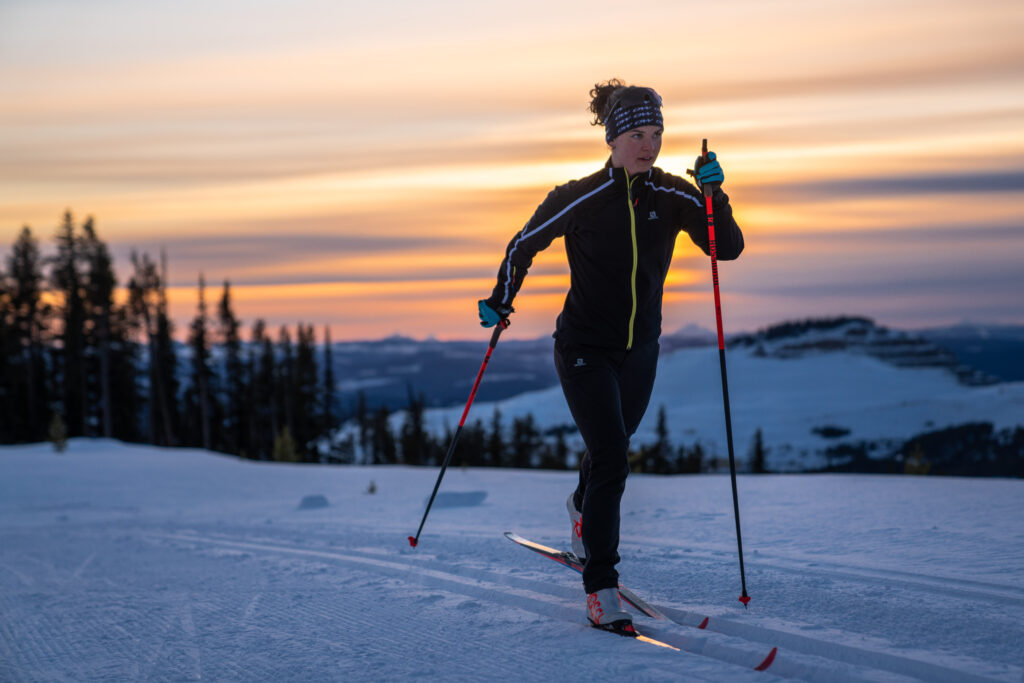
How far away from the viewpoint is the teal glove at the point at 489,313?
467 centimetres

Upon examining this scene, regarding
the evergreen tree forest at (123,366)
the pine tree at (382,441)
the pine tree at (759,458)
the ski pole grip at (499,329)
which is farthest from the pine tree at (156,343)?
the ski pole grip at (499,329)

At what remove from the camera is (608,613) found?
385cm

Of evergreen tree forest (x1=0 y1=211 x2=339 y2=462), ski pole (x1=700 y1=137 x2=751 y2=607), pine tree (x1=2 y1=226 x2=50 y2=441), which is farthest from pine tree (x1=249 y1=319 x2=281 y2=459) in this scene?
ski pole (x1=700 y1=137 x2=751 y2=607)

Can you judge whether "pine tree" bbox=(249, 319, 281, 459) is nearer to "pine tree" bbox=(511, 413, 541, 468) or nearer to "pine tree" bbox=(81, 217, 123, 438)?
"pine tree" bbox=(81, 217, 123, 438)

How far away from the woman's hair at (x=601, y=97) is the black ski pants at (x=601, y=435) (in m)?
1.20

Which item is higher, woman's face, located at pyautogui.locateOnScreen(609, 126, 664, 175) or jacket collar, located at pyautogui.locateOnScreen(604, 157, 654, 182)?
woman's face, located at pyautogui.locateOnScreen(609, 126, 664, 175)

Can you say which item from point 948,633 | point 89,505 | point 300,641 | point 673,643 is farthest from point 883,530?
point 89,505

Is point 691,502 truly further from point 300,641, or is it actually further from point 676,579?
point 300,641

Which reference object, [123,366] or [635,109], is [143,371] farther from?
[635,109]

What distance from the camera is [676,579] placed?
4.89 meters

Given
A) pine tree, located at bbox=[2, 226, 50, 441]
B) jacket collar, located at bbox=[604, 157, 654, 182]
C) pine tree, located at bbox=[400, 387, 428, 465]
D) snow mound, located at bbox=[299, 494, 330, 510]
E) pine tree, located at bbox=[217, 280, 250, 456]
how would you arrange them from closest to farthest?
jacket collar, located at bbox=[604, 157, 654, 182] < snow mound, located at bbox=[299, 494, 330, 510] < pine tree, located at bbox=[2, 226, 50, 441] < pine tree, located at bbox=[217, 280, 250, 456] < pine tree, located at bbox=[400, 387, 428, 465]

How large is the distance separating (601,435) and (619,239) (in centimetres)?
91

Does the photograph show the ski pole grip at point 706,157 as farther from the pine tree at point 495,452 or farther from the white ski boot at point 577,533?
the pine tree at point 495,452

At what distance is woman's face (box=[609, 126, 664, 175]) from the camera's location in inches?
160
